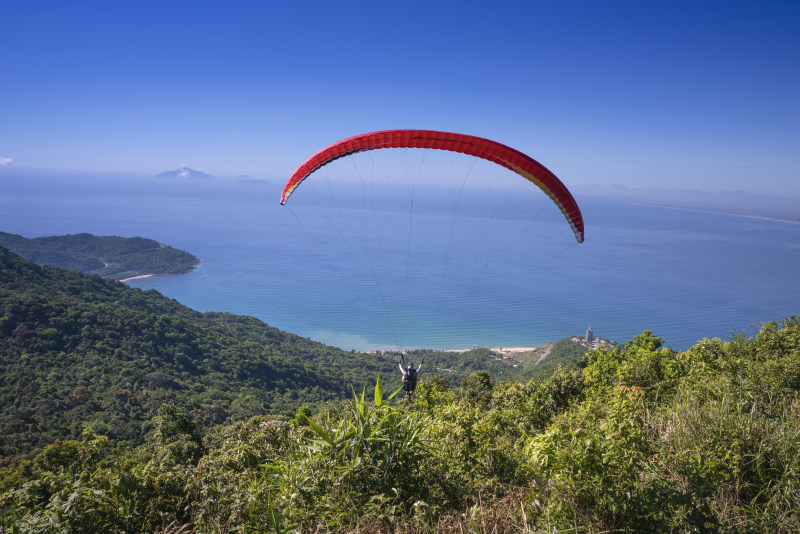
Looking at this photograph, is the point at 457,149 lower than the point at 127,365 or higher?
higher

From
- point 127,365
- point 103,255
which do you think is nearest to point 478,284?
point 127,365

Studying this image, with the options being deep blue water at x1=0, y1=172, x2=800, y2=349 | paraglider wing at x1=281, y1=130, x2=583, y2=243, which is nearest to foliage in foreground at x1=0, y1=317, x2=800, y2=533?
paraglider wing at x1=281, y1=130, x2=583, y2=243

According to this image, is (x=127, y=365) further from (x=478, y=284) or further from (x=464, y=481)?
(x=478, y=284)

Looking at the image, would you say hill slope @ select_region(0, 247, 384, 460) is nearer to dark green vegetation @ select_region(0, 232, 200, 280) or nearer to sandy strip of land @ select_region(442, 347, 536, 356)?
sandy strip of land @ select_region(442, 347, 536, 356)

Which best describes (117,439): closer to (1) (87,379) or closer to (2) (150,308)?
(1) (87,379)

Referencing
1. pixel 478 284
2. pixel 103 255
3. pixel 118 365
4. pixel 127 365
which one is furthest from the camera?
pixel 103 255

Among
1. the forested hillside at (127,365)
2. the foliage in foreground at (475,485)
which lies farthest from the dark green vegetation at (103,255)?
the foliage in foreground at (475,485)
